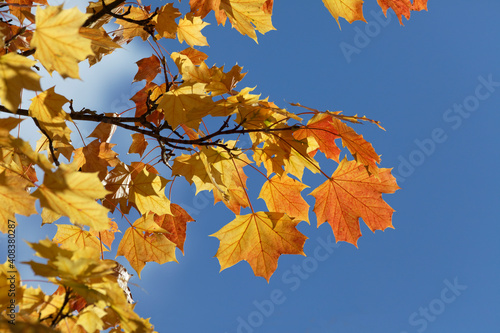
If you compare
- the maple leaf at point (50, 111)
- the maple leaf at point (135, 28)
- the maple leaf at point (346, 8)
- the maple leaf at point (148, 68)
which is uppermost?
the maple leaf at point (135, 28)

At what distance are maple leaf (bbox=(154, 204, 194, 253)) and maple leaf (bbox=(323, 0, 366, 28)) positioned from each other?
139 centimetres

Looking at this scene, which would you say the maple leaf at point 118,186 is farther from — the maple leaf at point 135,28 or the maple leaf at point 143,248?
the maple leaf at point 135,28

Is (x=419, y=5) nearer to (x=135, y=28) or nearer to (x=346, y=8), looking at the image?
(x=346, y=8)

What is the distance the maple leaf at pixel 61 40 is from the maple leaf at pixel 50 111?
407 millimetres

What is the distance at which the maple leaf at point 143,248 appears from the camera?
7.41 feet

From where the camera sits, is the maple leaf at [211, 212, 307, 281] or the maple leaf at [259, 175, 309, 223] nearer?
the maple leaf at [211, 212, 307, 281]

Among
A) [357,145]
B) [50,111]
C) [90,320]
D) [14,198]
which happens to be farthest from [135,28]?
[90,320]

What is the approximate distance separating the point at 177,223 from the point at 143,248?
309 millimetres

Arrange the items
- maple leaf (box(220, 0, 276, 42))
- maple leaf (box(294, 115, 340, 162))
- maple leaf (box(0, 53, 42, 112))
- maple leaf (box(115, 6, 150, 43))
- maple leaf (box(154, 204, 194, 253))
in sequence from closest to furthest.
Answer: maple leaf (box(0, 53, 42, 112)), maple leaf (box(294, 115, 340, 162)), maple leaf (box(220, 0, 276, 42)), maple leaf (box(154, 204, 194, 253)), maple leaf (box(115, 6, 150, 43))

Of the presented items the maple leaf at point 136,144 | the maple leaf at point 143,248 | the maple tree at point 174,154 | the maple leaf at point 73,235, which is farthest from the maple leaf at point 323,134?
the maple leaf at point 73,235

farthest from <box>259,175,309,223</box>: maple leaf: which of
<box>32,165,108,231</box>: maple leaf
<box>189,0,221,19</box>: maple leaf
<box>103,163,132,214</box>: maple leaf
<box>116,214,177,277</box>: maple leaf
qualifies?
<box>32,165,108,231</box>: maple leaf

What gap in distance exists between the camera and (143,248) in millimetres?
2279

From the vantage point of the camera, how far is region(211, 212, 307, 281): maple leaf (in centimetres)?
214

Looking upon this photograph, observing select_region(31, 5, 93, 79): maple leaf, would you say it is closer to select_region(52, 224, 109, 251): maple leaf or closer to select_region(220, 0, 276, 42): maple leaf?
select_region(220, 0, 276, 42): maple leaf
